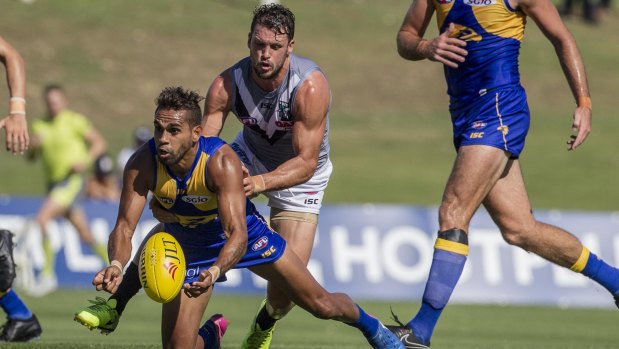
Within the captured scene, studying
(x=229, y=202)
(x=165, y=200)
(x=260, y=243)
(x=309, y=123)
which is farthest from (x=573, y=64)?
(x=165, y=200)

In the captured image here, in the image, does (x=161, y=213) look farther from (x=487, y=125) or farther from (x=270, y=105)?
(x=487, y=125)

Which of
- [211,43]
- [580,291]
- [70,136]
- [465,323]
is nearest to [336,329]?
[465,323]

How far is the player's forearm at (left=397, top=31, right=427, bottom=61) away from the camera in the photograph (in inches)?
348

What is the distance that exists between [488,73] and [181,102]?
2360mm

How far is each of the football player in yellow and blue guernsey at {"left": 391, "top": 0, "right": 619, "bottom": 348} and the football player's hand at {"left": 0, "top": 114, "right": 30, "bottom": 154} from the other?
8.89 ft

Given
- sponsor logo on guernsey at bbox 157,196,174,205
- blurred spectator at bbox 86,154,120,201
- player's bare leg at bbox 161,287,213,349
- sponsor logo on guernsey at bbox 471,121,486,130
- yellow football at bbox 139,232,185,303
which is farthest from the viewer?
blurred spectator at bbox 86,154,120,201

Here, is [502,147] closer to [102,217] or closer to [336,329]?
[336,329]

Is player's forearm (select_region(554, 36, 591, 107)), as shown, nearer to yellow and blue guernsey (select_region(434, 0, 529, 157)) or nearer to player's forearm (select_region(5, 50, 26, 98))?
yellow and blue guernsey (select_region(434, 0, 529, 157))

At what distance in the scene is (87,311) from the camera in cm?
744

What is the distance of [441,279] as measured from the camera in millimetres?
8477

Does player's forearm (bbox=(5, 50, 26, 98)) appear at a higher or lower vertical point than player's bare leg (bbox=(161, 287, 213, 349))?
higher

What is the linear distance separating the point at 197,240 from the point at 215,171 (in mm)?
598

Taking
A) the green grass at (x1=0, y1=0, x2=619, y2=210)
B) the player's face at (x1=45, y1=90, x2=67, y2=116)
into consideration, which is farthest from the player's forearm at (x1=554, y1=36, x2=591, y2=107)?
the green grass at (x1=0, y1=0, x2=619, y2=210)

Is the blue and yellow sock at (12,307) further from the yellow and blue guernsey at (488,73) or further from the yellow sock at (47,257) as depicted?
the yellow sock at (47,257)
